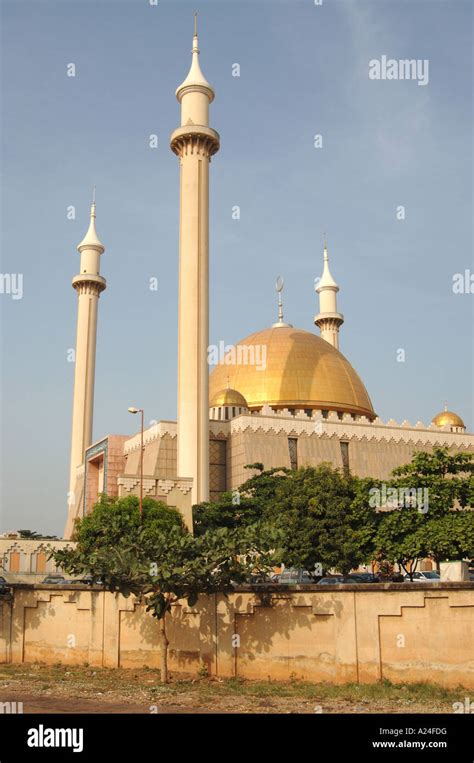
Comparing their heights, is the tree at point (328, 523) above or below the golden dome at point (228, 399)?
below

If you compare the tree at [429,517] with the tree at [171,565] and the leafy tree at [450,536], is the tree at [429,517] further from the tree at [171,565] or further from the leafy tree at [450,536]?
the tree at [171,565]

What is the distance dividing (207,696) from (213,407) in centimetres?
4704

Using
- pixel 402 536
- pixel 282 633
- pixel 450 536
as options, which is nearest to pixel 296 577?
pixel 402 536

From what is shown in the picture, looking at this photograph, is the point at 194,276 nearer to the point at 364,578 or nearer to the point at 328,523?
the point at 328,523

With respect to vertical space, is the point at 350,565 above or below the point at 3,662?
above

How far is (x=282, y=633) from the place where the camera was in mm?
15383

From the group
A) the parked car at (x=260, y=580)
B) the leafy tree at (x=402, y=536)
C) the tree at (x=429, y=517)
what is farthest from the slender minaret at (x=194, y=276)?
the leafy tree at (x=402, y=536)

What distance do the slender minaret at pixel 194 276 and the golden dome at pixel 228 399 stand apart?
13.3 m

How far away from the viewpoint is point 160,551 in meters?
15.3

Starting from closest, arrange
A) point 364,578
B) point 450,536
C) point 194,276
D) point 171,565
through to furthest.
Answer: point 171,565 → point 450,536 → point 364,578 → point 194,276

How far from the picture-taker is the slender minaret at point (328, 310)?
7562cm

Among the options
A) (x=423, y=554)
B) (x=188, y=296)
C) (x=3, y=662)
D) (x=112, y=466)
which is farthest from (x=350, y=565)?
(x=112, y=466)
